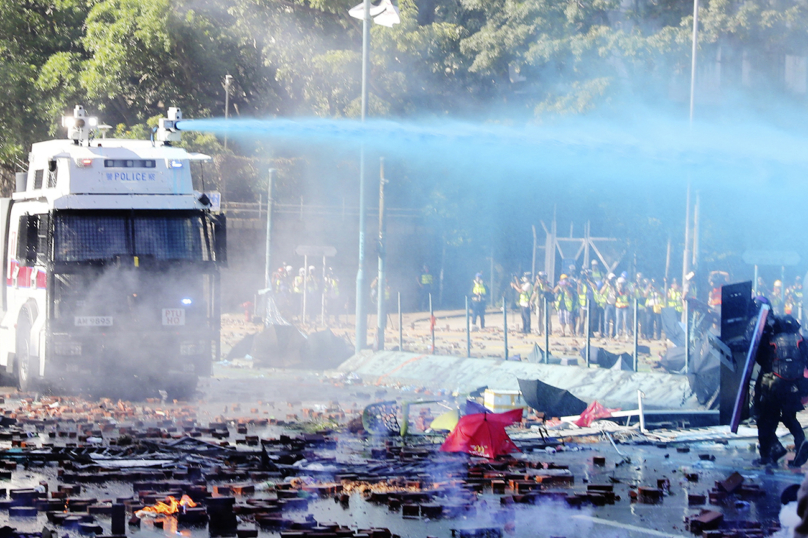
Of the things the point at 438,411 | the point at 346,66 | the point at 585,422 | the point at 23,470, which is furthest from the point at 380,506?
the point at 346,66

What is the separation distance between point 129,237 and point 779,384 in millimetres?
8657

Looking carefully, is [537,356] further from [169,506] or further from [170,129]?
[169,506]

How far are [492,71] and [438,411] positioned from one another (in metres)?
17.8

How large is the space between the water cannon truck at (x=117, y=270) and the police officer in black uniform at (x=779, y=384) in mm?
7452

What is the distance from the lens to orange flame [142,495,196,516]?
7922 mm

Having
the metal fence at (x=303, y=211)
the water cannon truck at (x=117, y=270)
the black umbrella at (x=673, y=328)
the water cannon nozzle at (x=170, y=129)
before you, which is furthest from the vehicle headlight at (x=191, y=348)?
the metal fence at (x=303, y=211)

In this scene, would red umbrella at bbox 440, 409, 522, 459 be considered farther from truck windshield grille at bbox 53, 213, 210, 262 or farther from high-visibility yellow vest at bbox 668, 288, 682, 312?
high-visibility yellow vest at bbox 668, 288, 682, 312

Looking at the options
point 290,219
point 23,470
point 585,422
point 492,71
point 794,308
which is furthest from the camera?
point 290,219

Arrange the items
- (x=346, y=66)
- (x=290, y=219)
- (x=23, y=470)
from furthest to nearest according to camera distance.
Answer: (x=290, y=219), (x=346, y=66), (x=23, y=470)

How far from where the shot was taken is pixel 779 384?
10.2m

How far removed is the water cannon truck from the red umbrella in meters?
5.22

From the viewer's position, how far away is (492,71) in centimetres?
3017

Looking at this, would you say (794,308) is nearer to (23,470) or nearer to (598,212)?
(598,212)

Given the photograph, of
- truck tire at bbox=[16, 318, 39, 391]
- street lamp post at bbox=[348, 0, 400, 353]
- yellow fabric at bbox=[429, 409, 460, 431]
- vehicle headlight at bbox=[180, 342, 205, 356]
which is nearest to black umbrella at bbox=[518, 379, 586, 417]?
yellow fabric at bbox=[429, 409, 460, 431]
